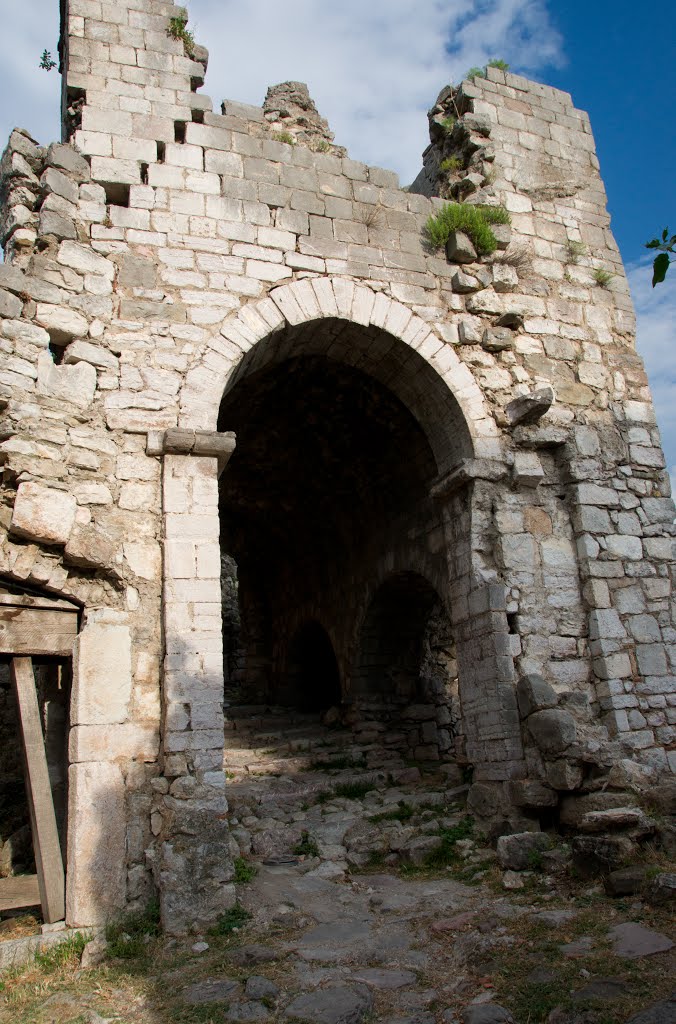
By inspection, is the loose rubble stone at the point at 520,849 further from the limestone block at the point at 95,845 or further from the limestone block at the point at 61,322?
the limestone block at the point at 61,322

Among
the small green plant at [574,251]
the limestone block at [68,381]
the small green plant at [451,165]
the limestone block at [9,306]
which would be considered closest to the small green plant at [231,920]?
the limestone block at [68,381]

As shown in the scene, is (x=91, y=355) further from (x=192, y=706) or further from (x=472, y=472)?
(x=472, y=472)

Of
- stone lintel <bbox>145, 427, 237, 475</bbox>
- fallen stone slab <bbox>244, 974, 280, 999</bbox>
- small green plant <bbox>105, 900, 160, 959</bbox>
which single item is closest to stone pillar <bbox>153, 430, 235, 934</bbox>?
stone lintel <bbox>145, 427, 237, 475</bbox>

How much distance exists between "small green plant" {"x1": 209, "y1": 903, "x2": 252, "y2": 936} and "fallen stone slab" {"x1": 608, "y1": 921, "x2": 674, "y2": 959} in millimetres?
1950

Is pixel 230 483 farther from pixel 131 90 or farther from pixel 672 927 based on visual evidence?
pixel 672 927

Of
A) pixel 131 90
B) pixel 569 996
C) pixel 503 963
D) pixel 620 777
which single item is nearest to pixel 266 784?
pixel 620 777

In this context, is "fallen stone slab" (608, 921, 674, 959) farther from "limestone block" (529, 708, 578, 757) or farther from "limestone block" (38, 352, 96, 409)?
"limestone block" (38, 352, 96, 409)

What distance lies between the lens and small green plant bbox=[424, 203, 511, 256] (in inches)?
275

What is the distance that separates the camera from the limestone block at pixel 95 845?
434 cm

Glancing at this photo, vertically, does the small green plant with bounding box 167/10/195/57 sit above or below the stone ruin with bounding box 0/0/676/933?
above

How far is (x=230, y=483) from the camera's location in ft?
35.2

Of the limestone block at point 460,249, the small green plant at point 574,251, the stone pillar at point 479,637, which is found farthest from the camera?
the small green plant at point 574,251

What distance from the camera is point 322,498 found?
1012 centimetres

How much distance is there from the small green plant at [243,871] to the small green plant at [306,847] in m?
0.61
